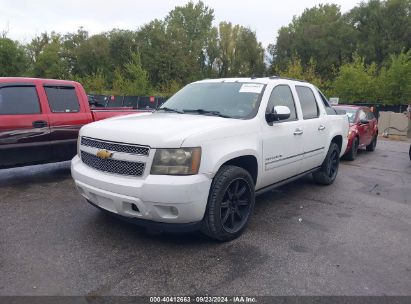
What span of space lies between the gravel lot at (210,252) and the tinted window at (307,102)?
53.6 inches

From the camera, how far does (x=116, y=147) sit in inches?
140

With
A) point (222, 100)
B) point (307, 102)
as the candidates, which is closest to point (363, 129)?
point (307, 102)

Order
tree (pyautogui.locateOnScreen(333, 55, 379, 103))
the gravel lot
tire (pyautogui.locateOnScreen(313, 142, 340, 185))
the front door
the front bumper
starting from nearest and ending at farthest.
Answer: the gravel lot
the front bumper
the front door
tire (pyautogui.locateOnScreen(313, 142, 340, 185))
tree (pyautogui.locateOnScreen(333, 55, 379, 103))

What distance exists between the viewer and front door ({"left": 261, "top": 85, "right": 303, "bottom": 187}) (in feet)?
14.3

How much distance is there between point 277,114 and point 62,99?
398cm

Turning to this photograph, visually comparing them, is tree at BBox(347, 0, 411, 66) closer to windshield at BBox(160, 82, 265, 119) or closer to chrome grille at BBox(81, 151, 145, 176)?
windshield at BBox(160, 82, 265, 119)

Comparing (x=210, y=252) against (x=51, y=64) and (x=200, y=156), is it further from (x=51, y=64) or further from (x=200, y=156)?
(x=51, y=64)

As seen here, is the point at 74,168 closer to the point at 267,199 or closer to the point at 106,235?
the point at 106,235

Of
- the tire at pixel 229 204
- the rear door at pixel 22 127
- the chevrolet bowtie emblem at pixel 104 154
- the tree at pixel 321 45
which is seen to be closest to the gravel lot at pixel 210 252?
the tire at pixel 229 204

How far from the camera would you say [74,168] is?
4.05 metres

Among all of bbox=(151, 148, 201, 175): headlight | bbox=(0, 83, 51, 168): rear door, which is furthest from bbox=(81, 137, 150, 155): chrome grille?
bbox=(0, 83, 51, 168): rear door

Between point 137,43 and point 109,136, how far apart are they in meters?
53.3

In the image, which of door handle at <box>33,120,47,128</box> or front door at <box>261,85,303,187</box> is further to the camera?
door handle at <box>33,120,47,128</box>

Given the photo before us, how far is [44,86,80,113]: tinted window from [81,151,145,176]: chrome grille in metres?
2.67
